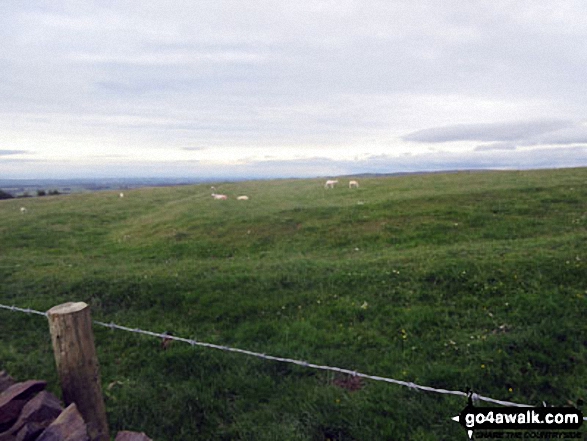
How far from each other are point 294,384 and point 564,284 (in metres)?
7.66

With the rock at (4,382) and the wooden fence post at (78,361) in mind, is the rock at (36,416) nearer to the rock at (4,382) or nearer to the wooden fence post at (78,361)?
the wooden fence post at (78,361)

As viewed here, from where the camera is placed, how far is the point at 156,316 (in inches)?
414

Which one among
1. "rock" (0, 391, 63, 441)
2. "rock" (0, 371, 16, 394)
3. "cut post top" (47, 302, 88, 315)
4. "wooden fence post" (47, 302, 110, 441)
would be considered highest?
"cut post top" (47, 302, 88, 315)

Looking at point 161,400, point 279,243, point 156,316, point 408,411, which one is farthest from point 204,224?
point 408,411

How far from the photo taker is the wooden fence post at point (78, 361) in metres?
4.87

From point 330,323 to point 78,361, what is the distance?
5616 mm

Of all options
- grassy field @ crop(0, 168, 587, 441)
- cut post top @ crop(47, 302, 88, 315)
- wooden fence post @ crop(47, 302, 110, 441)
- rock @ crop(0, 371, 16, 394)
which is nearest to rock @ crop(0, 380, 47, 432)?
rock @ crop(0, 371, 16, 394)

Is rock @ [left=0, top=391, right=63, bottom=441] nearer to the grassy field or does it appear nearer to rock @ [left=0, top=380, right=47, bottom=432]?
rock @ [left=0, top=380, right=47, bottom=432]

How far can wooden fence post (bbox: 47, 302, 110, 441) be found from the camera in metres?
4.87

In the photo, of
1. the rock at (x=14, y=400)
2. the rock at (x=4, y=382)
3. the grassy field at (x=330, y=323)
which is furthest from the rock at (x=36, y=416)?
the grassy field at (x=330, y=323)

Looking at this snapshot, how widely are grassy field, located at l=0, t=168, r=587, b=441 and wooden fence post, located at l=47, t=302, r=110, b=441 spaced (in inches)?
52.4

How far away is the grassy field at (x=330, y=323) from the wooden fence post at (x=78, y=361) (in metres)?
1.33

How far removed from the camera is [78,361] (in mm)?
4961

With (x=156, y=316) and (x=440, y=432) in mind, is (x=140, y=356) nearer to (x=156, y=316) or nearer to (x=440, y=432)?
(x=156, y=316)
